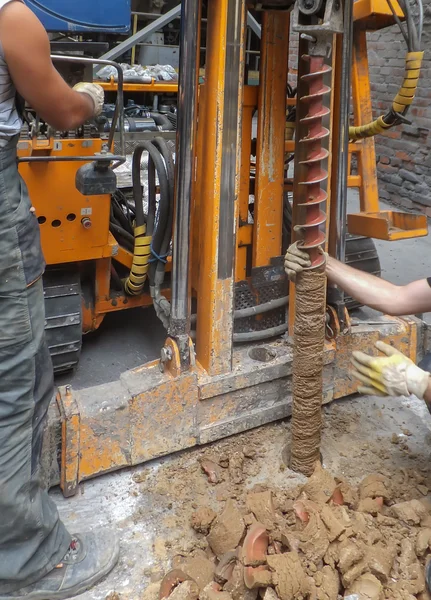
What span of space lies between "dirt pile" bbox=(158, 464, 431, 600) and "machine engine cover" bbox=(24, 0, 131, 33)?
2.84m

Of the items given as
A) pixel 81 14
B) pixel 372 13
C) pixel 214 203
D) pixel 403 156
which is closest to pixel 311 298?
pixel 214 203

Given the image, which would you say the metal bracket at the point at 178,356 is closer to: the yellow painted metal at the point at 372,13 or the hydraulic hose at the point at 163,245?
the hydraulic hose at the point at 163,245

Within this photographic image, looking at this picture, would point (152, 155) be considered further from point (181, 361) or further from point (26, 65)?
point (26, 65)

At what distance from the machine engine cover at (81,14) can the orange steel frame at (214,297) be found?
129 centimetres

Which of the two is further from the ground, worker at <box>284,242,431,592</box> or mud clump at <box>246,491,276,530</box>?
worker at <box>284,242,431,592</box>

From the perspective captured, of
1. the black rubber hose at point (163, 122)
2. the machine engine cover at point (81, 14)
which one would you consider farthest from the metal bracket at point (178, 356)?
the black rubber hose at point (163, 122)

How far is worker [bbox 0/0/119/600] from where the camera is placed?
5.60 ft

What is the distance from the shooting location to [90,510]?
253 centimetres

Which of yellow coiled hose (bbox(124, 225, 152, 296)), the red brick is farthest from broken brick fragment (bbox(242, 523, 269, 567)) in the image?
the red brick

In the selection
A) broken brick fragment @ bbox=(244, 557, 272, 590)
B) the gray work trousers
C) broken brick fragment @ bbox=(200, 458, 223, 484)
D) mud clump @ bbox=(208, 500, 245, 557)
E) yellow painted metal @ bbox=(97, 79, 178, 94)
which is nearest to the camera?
the gray work trousers

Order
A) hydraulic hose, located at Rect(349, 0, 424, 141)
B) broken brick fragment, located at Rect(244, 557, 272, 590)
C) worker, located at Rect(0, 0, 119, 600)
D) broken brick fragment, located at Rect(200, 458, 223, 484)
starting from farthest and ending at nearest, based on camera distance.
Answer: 1. hydraulic hose, located at Rect(349, 0, 424, 141)
2. broken brick fragment, located at Rect(200, 458, 223, 484)
3. broken brick fragment, located at Rect(244, 557, 272, 590)
4. worker, located at Rect(0, 0, 119, 600)

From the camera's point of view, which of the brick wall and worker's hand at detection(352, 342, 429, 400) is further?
the brick wall

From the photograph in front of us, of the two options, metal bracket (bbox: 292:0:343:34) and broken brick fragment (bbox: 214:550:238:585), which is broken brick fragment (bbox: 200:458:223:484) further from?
metal bracket (bbox: 292:0:343:34)

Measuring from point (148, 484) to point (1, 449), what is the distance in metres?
0.87
